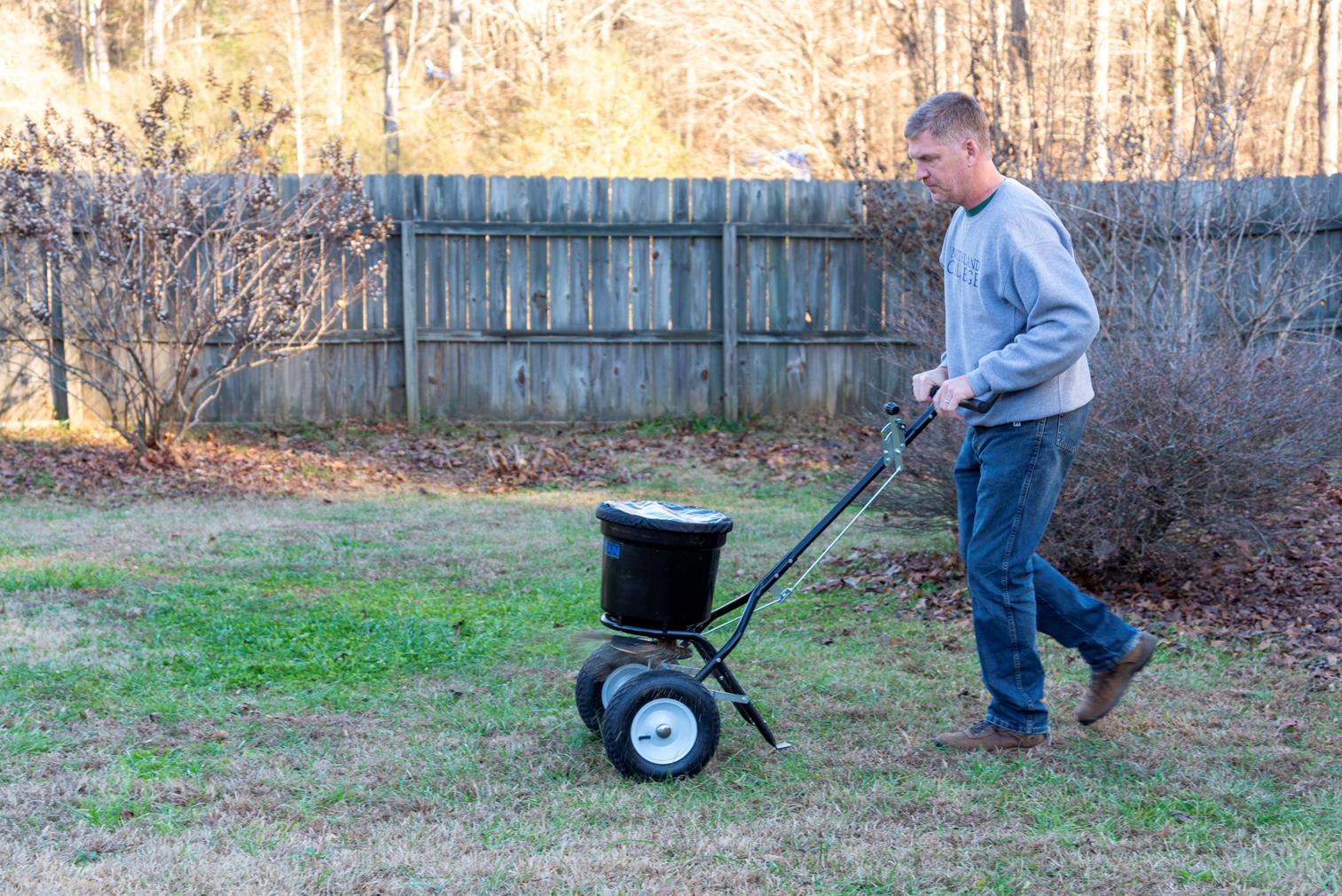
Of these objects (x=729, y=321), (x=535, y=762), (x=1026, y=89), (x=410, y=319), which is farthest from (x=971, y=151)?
(x=410, y=319)

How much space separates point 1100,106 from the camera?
A: 36.6ft

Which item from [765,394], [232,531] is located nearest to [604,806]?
[232,531]

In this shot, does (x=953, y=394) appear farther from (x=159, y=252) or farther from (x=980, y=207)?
(x=159, y=252)

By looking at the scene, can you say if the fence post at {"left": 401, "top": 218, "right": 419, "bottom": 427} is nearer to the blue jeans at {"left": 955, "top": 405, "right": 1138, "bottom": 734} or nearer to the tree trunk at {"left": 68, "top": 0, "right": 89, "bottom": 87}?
the blue jeans at {"left": 955, "top": 405, "right": 1138, "bottom": 734}

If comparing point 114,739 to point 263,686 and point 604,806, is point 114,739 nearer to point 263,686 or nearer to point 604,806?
point 263,686

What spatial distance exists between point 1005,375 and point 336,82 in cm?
2586

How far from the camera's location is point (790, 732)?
413cm

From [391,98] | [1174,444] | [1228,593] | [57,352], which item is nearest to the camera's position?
[1174,444]

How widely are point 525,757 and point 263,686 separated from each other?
4.22 feet

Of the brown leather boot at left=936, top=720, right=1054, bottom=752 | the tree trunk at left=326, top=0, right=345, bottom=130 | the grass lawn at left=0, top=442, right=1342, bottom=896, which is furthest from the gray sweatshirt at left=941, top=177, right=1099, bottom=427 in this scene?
the tree trunk at left=326, top=0, right=345, bottom=130

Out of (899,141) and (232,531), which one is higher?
(899,141)

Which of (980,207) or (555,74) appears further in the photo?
(555,74)

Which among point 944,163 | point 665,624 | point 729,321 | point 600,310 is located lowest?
point 665,624

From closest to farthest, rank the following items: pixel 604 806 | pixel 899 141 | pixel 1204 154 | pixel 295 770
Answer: pixel 604 806, pixel 295 770, pixel 1204 154, pixel 899 141
